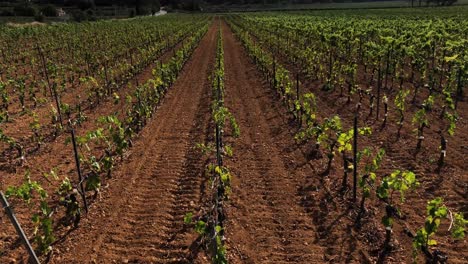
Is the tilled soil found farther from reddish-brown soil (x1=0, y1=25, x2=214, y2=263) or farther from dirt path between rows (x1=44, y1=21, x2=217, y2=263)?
A: reddish-brown soil (x1=0, y1=25, x2=214, y2=263)

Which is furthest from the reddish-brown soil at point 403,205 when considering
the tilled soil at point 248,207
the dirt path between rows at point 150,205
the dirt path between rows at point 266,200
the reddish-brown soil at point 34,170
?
the reddish-brown soil at point 34,170

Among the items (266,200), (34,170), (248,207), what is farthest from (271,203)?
(34,170)

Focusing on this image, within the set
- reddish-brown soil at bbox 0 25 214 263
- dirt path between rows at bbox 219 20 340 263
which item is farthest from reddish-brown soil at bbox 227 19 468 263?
reddish-brown soil at bbox 0 25 214 263

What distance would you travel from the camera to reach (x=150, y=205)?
6.86 m

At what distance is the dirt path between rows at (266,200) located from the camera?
221 inches

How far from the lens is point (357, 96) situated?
13.6 meters

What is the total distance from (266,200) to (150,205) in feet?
6.86

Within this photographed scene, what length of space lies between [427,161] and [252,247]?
4.69 metres

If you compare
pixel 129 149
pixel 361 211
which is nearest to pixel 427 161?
pixel 361 211

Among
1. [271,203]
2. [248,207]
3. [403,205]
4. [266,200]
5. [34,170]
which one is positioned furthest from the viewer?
[34,170]

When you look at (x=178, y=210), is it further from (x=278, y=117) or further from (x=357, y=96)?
(x=357, y=96)

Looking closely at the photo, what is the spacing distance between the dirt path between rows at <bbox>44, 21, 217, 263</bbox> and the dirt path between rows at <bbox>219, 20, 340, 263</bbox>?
0.77 metres

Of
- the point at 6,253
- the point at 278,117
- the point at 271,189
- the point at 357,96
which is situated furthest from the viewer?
the point at 357,96

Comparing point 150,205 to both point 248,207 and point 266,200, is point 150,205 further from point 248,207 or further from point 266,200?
Result: point 266,200
